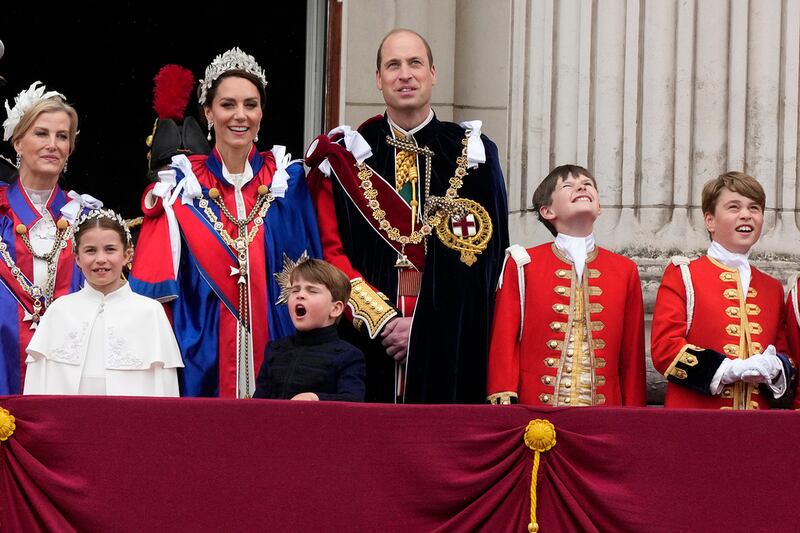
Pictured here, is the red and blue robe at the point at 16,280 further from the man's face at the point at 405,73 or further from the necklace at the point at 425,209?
the man's face at the point at 405,73

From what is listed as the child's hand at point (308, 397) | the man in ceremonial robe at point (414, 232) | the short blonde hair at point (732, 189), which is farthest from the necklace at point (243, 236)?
the short blonde hair at point (732, 189)

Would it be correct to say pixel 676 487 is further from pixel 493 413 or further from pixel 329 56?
pixel 329 56

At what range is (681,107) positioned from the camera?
6.27m

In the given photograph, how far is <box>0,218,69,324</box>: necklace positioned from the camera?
5.13 metres

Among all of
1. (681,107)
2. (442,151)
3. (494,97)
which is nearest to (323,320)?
(442,151)

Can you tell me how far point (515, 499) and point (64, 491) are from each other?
119cm

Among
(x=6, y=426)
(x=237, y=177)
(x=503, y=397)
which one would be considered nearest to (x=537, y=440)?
(x=503, y=397)

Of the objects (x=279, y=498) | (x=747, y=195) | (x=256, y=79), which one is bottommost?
(x=279, y=498)

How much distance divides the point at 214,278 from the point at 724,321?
5.37 ft

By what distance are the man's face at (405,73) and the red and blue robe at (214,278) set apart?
1.58 feet

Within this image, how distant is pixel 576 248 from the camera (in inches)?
199

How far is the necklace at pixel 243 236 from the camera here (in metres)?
5.08

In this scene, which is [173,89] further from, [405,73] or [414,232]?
[414,232]

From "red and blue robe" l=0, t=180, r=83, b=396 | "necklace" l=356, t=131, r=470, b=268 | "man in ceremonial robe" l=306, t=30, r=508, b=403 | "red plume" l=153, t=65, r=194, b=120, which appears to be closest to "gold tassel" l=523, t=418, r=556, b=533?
"man in ceremonial robe" l=306, t=30, r=508, b=403
